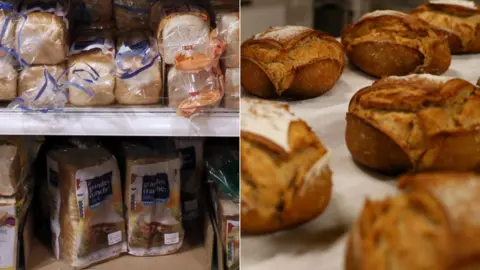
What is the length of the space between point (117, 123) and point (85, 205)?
22 centimetres

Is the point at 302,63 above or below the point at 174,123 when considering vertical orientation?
above

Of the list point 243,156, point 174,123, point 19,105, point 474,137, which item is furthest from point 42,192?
point 474,137

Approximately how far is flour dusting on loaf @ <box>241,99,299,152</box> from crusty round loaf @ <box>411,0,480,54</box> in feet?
1.50

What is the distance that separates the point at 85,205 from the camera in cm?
97

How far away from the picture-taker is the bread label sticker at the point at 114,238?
3.33 ft

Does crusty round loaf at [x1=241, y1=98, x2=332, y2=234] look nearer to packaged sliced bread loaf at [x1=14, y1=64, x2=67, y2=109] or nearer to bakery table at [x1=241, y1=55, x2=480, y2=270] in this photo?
bakery table at [x1=241, y1=55, x2=480, y2=270]

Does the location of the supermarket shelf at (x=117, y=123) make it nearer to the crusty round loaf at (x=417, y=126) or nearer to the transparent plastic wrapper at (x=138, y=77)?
the transparent plastic wrapper at (x=138, y=77)

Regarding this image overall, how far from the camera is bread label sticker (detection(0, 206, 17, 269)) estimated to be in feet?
3.10

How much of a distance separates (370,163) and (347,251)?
0.15 m

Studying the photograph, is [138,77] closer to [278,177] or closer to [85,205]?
[85,205]

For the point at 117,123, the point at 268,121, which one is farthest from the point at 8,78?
the point at 268,121

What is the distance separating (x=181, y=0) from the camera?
3.20 ft

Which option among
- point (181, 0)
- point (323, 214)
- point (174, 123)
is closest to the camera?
point (323, 214)

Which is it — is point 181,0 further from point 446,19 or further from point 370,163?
point 370,163
